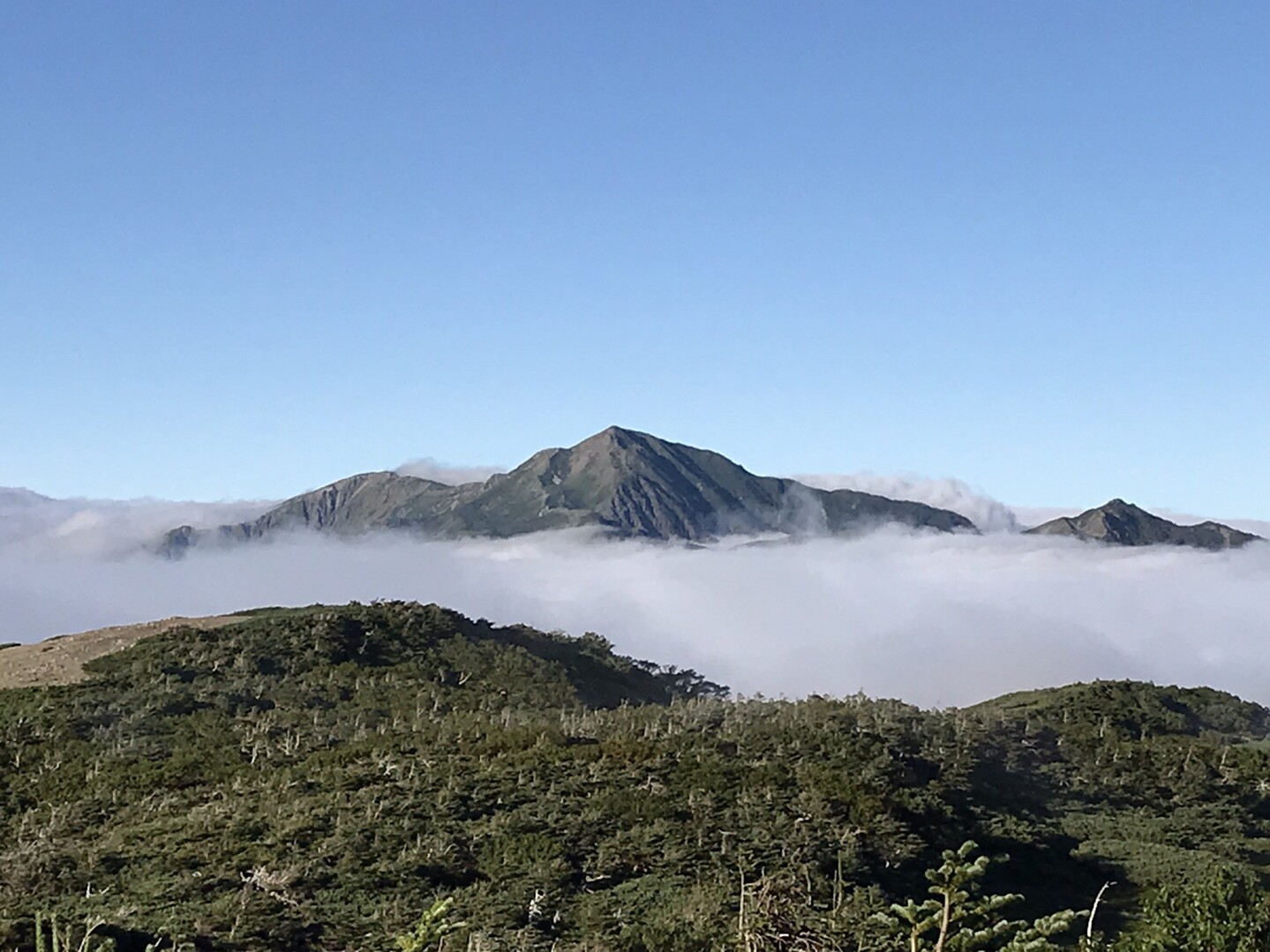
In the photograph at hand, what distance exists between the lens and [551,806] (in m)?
38.2

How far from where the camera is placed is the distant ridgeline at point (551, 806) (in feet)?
97.7

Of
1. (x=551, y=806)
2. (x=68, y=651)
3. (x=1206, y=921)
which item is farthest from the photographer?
(x=68, y=651)

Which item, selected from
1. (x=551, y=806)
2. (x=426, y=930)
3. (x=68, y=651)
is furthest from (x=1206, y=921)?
(x=68, y=651)

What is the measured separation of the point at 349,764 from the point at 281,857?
11.5 metres

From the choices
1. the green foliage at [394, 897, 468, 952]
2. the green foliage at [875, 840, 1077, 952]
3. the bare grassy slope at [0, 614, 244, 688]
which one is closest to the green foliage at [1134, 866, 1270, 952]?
the green foliage at [875, 840, 1077, 952]

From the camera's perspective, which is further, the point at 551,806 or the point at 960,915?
the point at 551,806

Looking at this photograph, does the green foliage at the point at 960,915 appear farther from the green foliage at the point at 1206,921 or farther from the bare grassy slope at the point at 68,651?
the bare grassy slope at the point at 68,651

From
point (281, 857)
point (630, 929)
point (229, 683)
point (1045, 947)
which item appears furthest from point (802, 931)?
point (229, 683)

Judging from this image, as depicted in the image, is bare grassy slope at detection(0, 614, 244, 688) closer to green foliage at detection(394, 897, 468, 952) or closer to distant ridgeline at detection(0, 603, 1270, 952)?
distant ridgeline at detection(0, 603, 1270, 952)

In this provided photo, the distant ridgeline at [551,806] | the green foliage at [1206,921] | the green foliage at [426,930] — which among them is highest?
the green foliage at [426,930]

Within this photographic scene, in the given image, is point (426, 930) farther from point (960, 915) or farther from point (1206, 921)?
point (1206, 921)

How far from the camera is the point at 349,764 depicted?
1773 inches

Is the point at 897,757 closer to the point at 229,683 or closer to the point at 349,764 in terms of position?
the point at 349,764

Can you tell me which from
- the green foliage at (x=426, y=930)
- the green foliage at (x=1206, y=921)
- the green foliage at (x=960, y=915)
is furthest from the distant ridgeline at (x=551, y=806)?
the green foliage at (x=426, y=930)
